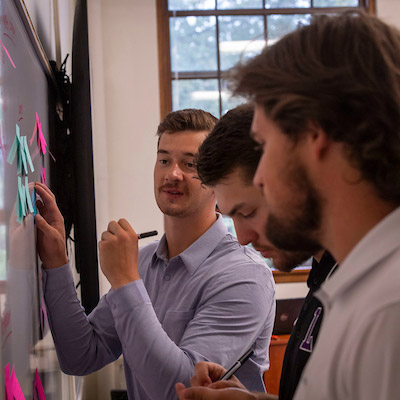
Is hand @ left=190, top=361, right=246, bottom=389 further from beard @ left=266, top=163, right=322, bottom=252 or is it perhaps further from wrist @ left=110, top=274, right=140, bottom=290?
beard @ left=266, top=163, right=322, bottom=252

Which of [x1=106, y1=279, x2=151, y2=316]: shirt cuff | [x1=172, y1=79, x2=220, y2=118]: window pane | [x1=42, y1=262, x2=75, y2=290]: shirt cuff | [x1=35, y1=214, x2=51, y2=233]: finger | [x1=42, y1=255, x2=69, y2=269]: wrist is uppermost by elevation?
[x1=172, y1=79, x2=220, y2=118]: window pane

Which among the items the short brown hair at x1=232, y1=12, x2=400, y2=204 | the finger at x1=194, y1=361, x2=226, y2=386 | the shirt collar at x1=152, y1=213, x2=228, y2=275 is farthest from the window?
the short brown hair at x1=232, y1=12, x2=400, y2=204

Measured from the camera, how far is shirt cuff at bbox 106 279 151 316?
3.59ft

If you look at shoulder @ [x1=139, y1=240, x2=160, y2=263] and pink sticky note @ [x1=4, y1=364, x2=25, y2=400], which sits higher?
shoulder @ [x1=139, y1=240, x2=160, y2=263]

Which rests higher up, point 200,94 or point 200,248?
point 200,94

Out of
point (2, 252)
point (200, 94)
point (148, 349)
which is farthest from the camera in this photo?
point (200, 94)

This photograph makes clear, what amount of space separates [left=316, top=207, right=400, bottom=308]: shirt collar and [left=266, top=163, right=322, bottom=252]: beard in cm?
8

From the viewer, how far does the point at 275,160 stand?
0.63 meters

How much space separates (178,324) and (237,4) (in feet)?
10.2

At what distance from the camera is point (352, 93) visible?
60cm

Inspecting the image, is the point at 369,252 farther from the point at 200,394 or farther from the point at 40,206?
the point at 40,206

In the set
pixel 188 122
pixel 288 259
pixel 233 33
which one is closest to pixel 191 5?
pixel 233 33

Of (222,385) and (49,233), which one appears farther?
(49,233)

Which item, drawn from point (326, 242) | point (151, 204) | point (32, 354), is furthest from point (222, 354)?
point (151, 204)
